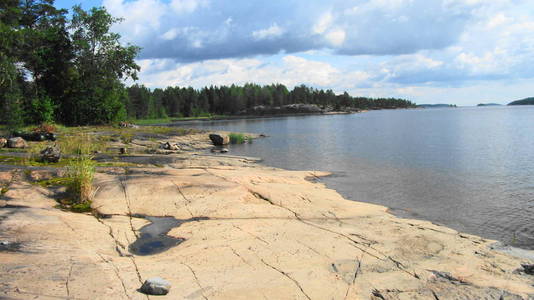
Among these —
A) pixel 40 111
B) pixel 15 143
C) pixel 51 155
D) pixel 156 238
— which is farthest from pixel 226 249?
pixel 40 111

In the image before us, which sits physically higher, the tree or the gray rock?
the tree

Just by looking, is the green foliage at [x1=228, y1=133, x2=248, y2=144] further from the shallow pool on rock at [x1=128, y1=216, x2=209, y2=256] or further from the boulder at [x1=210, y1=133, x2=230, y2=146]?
the shallow pool on rock at [x1=128, y1=216, x2=209, y2=256]

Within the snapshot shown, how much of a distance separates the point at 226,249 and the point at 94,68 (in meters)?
52.5

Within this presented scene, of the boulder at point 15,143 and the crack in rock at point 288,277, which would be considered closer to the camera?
the crack in rock at point 288,277

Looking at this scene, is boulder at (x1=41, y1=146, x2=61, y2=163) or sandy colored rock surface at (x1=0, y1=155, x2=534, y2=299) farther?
boulder at (x1=41, y1=146, x2=61, y2=163)

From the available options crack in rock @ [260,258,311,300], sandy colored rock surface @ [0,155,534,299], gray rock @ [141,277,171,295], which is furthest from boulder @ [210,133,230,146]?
gray rock @ [141,277,171,295]

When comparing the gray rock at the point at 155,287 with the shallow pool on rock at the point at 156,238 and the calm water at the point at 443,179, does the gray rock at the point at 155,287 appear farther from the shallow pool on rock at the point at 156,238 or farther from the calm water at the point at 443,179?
the calm water at the point at 443,179

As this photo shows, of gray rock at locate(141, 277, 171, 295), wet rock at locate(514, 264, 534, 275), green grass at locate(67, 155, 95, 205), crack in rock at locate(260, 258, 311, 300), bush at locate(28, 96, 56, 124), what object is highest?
bush at locate(28, 96, 56, 124)

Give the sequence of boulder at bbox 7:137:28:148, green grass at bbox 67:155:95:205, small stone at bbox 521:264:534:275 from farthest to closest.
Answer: boulder at bbox 7:137:28:148
green grass at bbox 67:155:95:205
small stone at bbox 521:264:534:275

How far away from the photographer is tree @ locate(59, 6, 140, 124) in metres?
53.7

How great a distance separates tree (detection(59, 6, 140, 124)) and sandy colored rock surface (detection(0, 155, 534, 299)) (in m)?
43.7

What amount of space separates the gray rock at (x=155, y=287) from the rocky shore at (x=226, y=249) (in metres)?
0.15

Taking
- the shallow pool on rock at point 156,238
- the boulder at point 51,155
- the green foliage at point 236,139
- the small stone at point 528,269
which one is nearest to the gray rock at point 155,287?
the shallow pool on rock at point 156,238

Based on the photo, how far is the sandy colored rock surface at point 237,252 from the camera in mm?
7637
